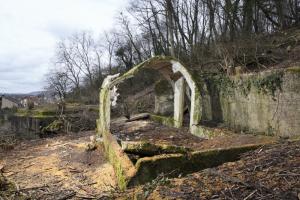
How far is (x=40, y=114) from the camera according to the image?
1000 inches

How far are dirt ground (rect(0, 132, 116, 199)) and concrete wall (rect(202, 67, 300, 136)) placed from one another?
4562 millimetres

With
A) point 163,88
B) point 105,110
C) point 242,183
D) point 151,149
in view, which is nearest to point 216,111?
point 105,110

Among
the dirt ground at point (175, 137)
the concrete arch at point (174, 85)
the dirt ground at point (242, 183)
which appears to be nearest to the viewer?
the dirt ground at point (242, 183)

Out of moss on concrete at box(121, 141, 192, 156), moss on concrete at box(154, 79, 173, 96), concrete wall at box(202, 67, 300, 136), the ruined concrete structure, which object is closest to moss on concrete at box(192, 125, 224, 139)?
the ruined concrete structure

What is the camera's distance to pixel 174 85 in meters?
16.4

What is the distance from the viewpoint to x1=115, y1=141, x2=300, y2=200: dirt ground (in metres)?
4.68

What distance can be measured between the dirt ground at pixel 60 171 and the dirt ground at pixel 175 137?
172cm

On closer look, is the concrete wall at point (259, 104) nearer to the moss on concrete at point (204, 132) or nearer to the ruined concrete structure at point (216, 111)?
the ruined concrete structure at point (216, 111)

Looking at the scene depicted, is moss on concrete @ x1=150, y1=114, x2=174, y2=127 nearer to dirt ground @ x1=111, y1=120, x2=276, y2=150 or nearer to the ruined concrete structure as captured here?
the ruined concrete structure

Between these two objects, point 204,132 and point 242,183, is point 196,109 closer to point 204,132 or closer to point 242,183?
point 204,132

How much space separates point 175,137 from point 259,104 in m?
2.95

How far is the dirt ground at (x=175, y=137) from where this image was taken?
29.5 ft

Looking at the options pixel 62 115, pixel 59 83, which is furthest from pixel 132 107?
pixel 59 83

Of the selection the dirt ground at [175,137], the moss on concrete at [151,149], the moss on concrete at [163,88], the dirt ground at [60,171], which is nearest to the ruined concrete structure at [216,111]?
the moss on concrete at [151,149]
